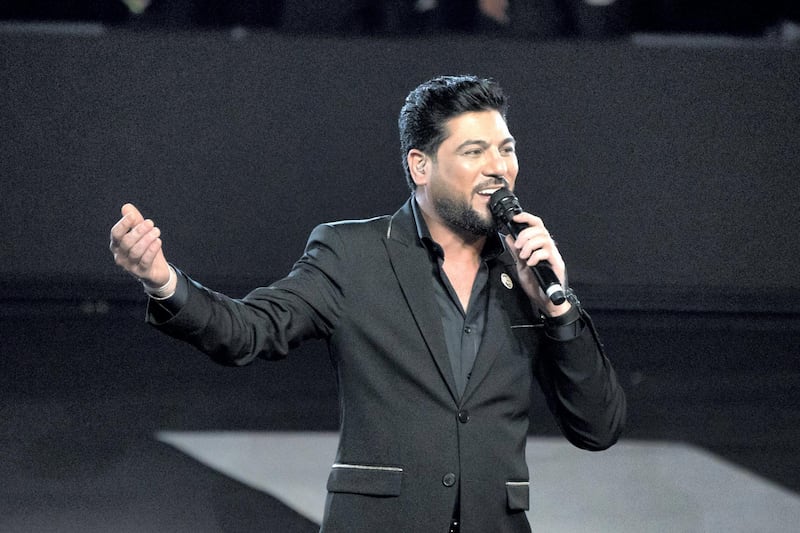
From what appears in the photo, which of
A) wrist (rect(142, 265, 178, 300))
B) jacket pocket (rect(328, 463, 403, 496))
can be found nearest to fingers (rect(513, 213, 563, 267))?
jacket pocket (rect(328, 463, 403, 496))

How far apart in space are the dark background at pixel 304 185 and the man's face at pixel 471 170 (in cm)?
144

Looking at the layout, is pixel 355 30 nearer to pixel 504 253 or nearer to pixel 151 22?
pixel 151 22

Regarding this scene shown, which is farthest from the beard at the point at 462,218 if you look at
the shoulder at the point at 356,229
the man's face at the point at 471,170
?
the shoulder at the point at 356,229

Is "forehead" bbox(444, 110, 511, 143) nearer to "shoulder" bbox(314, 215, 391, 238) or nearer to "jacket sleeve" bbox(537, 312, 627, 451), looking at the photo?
"shoulder" bbox(314, 215, 391, 238)

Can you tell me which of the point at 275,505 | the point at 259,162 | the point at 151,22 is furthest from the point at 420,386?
the point at 151,22

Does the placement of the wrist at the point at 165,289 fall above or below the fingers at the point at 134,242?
below

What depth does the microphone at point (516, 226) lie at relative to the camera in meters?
1.66

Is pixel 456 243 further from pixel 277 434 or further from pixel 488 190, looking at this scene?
pixel 277 434

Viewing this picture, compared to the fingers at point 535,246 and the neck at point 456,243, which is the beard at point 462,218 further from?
the fingers at point 535,246

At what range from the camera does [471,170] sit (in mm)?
1916

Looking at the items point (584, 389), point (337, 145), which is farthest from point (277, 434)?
point (584, 389)

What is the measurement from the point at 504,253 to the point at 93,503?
174 cm

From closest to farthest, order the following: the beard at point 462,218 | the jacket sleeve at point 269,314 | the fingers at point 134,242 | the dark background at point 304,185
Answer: the fingers at point 134,242, the jacket sleeve at point 269,314, the beard at point 462,218, the dark background at point 304,185

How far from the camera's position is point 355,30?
338 cm
